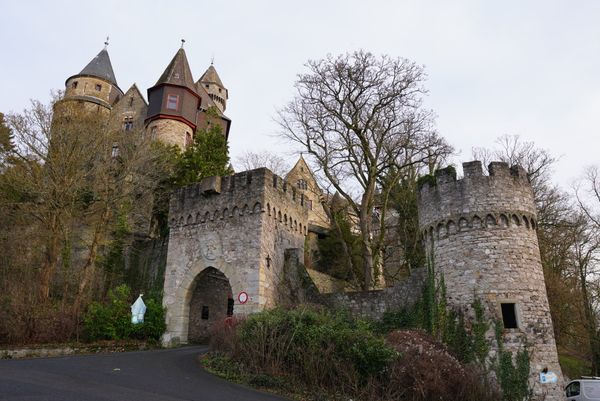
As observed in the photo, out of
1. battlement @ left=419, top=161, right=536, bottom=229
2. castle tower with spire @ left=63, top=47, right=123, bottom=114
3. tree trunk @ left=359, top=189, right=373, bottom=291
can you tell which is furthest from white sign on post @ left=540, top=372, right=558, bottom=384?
castle tower with spire @ left=63, top=47, right=123, bottom=114

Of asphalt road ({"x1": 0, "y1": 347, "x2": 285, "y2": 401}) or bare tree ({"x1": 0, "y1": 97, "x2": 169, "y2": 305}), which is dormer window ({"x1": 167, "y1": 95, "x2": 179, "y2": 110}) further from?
asphalt road ({"x1": 0, "y1": 347, "x2": 285, "y2": 401})

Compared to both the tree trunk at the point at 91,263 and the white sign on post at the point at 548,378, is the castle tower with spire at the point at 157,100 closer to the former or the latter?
the tree trunk at the point at 91,263

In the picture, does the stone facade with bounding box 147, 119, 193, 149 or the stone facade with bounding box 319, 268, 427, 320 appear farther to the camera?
the stone facade with bounding box 147, 119, 193, 149

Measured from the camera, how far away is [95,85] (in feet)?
117

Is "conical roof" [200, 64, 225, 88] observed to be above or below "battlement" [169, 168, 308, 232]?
above

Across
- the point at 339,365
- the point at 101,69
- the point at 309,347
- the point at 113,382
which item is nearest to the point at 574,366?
the point at 339,365

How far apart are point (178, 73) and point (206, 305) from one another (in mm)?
19992

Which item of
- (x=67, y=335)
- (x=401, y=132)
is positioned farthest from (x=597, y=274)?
(x=67, y=335)

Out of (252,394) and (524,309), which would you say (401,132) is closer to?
(524,309)

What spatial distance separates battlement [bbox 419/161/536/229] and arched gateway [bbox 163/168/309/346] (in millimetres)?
5913

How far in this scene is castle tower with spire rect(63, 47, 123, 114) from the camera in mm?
34375

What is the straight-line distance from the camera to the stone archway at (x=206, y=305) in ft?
62.5

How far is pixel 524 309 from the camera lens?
1257cm

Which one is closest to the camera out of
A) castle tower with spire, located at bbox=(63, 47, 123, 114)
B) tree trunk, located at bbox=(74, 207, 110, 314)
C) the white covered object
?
the white covered object
